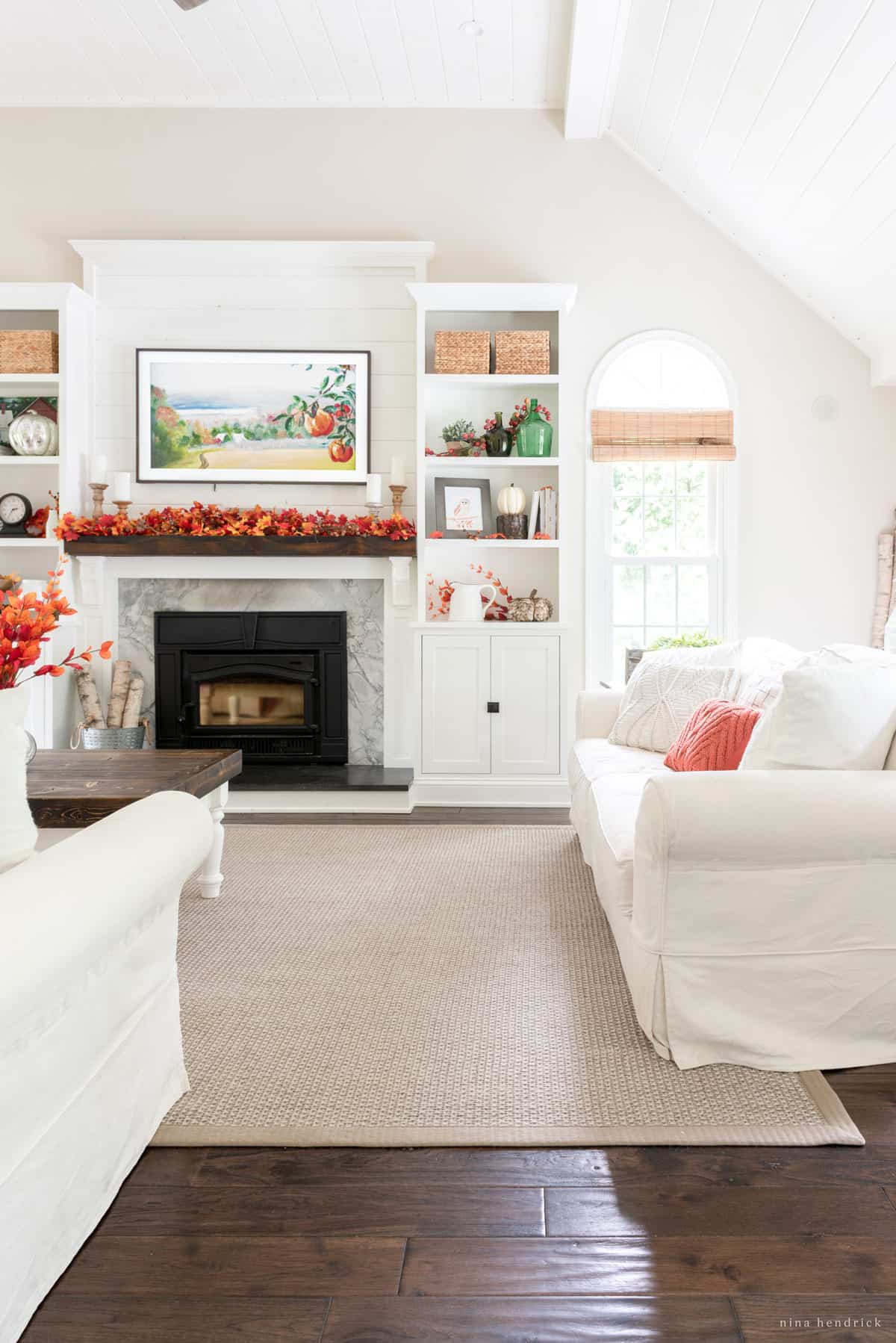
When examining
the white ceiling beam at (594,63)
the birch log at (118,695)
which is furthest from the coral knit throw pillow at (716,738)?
the birch log at (118,695)

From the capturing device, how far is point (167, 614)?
514 cm

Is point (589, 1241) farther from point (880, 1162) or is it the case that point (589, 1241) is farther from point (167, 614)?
point (167, 614)

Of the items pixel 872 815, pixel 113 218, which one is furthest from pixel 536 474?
pixel 872 815

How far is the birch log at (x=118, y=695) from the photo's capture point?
5.00 metres

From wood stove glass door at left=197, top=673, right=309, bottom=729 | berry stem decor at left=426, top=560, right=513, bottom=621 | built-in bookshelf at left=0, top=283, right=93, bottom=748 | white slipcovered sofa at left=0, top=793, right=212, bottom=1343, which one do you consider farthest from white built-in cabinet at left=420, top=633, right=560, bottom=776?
white slipcovered sofa at left=0, top=793, right=212, bottom=1343

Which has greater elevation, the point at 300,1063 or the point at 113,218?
the point at 113,218

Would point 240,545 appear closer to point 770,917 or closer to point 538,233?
point 538,233

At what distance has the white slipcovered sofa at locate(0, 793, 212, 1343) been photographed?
1.22 m

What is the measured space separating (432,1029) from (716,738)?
4.28 feet

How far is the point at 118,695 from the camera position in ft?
16.4

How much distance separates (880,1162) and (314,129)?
526 centimetres

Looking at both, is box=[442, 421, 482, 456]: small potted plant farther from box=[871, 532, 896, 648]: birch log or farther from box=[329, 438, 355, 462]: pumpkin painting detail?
box=[871, 532, 896, 648]: birch log

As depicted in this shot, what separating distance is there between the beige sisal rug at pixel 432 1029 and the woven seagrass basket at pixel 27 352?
2.95m

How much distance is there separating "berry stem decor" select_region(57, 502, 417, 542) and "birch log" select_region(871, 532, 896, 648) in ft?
8.09
